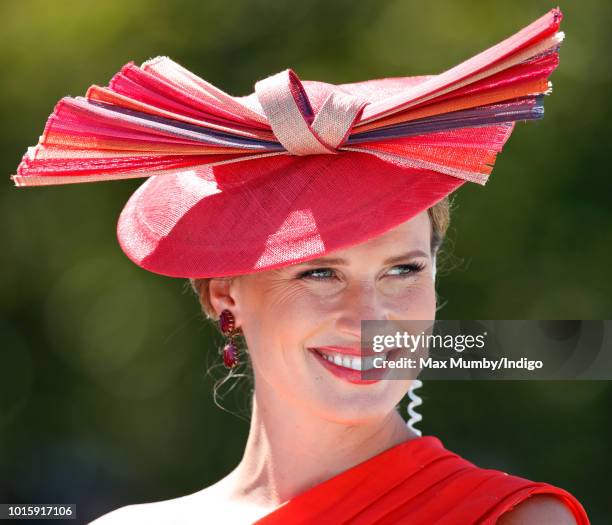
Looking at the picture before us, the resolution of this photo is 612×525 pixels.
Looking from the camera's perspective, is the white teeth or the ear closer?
the white teeth

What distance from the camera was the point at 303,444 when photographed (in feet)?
8.55

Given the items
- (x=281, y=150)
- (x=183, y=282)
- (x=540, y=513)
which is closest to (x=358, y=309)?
(x=281, y=150)

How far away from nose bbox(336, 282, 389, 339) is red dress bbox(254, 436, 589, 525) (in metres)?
0.30

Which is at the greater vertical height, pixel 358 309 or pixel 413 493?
pixel 358 309

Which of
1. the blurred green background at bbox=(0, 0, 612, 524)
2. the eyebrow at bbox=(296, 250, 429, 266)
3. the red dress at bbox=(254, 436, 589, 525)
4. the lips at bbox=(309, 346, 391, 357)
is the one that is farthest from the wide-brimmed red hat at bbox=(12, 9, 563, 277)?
the blurred green background at bbox=(0, 0, 612, 524)

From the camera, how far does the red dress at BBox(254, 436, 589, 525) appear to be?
236cm

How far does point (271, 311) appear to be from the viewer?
2.53 m

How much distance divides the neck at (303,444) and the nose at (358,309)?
0.23 m

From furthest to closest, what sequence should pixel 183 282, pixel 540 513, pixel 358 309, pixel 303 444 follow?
pixel 183 282 → pixel 303 444 → pixel 358 309 → pixel 540 513

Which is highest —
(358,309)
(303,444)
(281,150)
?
(281,150)

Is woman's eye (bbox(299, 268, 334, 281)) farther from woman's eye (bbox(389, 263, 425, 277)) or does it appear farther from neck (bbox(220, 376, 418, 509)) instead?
neck (bbox(220, 376, 418, 509))

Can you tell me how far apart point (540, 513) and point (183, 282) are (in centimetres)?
302

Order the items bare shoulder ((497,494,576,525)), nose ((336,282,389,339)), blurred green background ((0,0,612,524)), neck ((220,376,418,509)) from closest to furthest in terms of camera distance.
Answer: bare shoulder ((497,494,576,525))
nose ((336,282,389,339))
neck ((220,376,418,509))
blurred green background ((0,0,612,524))

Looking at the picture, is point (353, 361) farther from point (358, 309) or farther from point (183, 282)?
point (183, 282)
